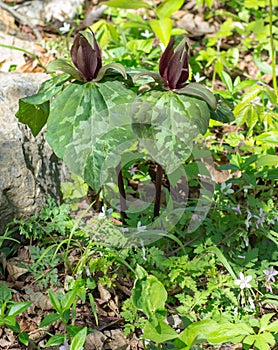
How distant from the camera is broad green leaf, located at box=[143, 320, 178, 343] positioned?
1.56m

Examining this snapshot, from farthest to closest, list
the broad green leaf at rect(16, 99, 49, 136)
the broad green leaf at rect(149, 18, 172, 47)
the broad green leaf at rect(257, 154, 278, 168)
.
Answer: the broad green leaf at rect(149, 18, 172, 47), the broad green leaf at rect(257, 154, 278, 168), the broad green leaf at rect(16, 99, 49, 136)

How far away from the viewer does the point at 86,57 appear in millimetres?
1657

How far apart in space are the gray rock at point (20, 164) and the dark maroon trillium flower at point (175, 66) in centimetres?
69

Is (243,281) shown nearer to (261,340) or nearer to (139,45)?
(261,340)

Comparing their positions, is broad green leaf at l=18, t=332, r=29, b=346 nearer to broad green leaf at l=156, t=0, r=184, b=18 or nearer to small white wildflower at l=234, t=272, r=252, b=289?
small white wildflower at l=234, t=272, r=252, b=289

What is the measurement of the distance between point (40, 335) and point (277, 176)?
105 cm

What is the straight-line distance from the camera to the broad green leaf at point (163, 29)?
2.72 m

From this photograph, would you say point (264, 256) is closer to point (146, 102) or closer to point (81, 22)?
point (146, 102)

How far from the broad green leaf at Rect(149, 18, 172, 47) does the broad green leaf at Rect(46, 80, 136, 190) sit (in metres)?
1.14

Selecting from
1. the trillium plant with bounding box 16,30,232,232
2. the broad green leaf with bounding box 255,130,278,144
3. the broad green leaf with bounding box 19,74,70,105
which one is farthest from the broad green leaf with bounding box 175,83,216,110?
the broad green leaf with bounding box 255,130,278,144

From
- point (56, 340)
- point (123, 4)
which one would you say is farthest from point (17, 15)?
point (56, 340)

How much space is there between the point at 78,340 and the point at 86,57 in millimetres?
851

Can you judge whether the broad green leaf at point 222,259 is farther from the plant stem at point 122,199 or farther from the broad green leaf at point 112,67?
the broad green leaf at point 112,67

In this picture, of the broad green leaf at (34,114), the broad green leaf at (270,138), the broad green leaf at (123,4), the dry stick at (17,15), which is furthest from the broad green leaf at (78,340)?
the dry stick at (17,15)
